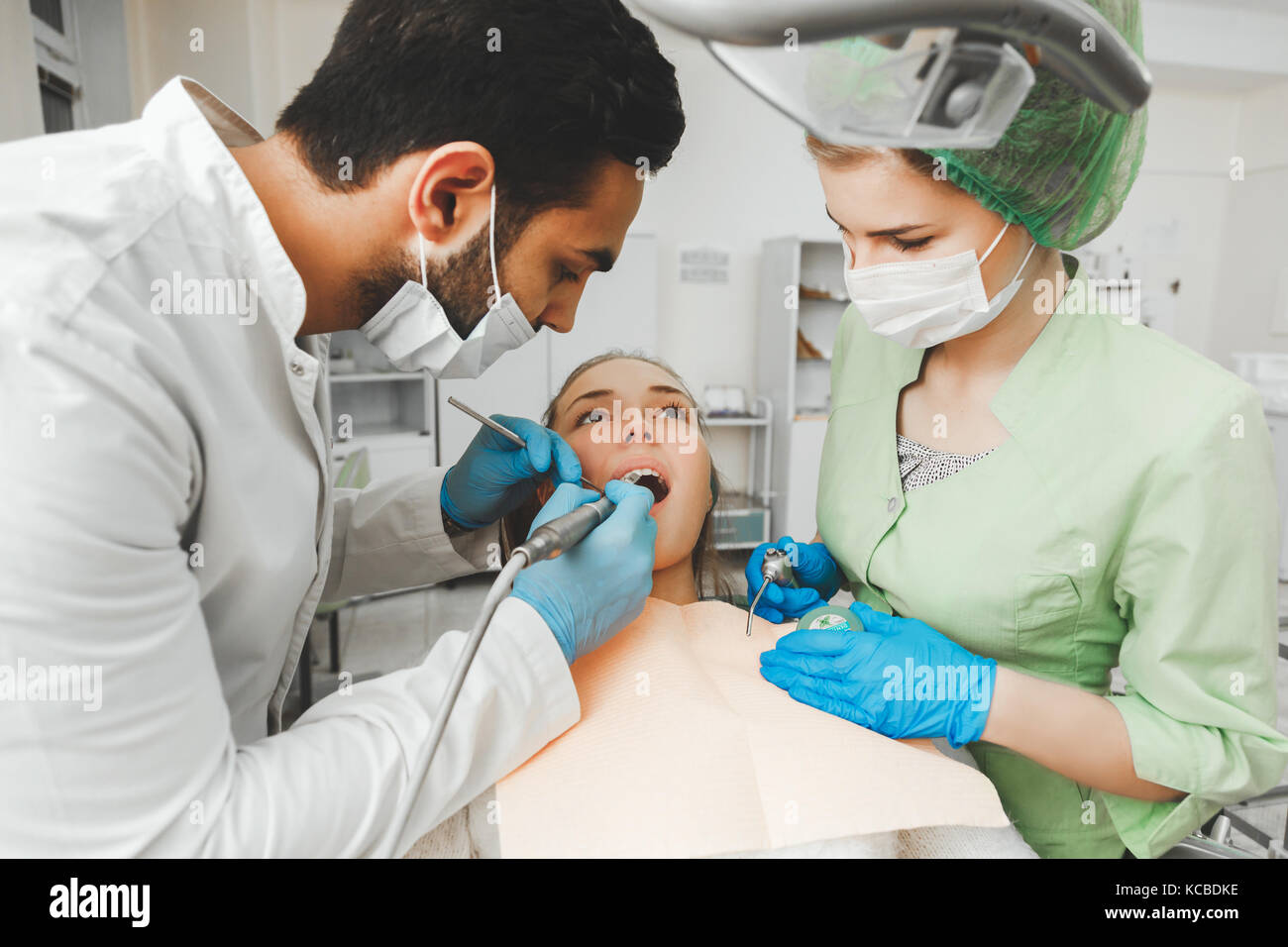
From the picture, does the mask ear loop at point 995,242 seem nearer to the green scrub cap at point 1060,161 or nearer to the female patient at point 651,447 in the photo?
the green scrub cap at point 1060,161

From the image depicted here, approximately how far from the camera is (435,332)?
0.94 m

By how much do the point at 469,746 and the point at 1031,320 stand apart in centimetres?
89

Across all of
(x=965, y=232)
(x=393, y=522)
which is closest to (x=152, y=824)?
(x=393, y=522)

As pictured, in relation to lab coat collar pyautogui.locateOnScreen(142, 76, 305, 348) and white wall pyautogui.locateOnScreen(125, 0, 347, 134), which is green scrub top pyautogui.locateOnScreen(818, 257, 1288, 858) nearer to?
lab coat collar pyautogui.locateOnScreen(142, 76, 305, 348)

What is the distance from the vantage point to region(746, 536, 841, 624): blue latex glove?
1245mm

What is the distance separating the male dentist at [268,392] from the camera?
56cm

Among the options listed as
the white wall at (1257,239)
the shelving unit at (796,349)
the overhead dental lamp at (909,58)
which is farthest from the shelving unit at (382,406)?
the white wall at (1257,239)

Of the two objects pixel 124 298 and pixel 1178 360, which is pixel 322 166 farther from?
pixel 1178 360

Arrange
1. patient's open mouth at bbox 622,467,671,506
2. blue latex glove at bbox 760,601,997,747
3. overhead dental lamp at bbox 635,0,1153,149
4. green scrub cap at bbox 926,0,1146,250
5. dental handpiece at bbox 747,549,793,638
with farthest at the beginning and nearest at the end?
1. patient's open mouth at bbox 622,467,671,506
2. dental handpiece at bbox 747,549,793,638
3. blue latex glove at bbox 760,601,997,747
4. green scrub cap at bbox 926,0,1146,250
5. overhead dental lamp at bbox 635,0,1153,149

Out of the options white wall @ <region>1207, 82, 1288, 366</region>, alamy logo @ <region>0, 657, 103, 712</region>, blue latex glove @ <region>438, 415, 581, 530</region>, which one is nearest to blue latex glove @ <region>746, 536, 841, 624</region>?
blue latex glove @ <region>438, 415, 581, 530</region>

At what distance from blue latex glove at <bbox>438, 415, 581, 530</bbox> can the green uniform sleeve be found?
0.77 meters

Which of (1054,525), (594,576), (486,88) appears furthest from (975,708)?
(486,88)

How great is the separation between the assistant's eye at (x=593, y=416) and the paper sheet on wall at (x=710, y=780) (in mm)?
490
